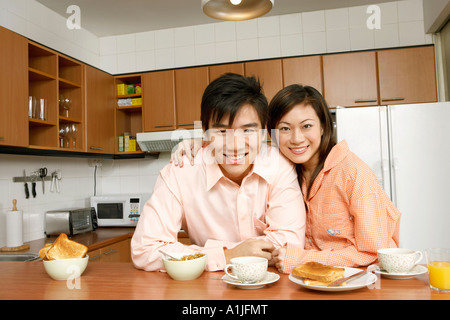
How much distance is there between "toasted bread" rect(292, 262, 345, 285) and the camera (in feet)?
2.94

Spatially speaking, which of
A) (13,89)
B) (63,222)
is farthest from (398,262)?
(63,222)

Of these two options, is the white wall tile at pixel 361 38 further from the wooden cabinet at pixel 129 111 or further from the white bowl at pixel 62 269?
the white bowl at pixel 62 269

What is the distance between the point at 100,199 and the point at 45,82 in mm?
1192

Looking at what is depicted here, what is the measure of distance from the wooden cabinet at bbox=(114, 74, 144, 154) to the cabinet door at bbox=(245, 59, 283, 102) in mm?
1099

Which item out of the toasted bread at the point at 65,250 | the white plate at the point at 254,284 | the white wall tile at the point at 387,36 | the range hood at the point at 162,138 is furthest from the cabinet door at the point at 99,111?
the white plate at the point at 254,284

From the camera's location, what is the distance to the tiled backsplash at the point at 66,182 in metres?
2.85

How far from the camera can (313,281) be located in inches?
36.1

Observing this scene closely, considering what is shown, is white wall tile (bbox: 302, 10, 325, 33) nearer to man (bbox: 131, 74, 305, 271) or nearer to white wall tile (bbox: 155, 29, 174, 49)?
white wall tile (bbox: 155, 29, 174, 49)

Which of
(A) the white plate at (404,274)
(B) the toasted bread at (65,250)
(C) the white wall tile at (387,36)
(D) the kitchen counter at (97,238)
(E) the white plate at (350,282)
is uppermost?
(C) the white wall tile at (387,36)

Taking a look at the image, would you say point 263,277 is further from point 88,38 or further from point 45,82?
point 88,38

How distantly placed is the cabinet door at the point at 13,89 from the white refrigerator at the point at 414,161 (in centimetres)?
219

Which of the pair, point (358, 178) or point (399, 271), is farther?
point (358, 178)

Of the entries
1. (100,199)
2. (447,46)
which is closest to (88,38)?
(100,199)

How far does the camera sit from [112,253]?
304 centimetres
